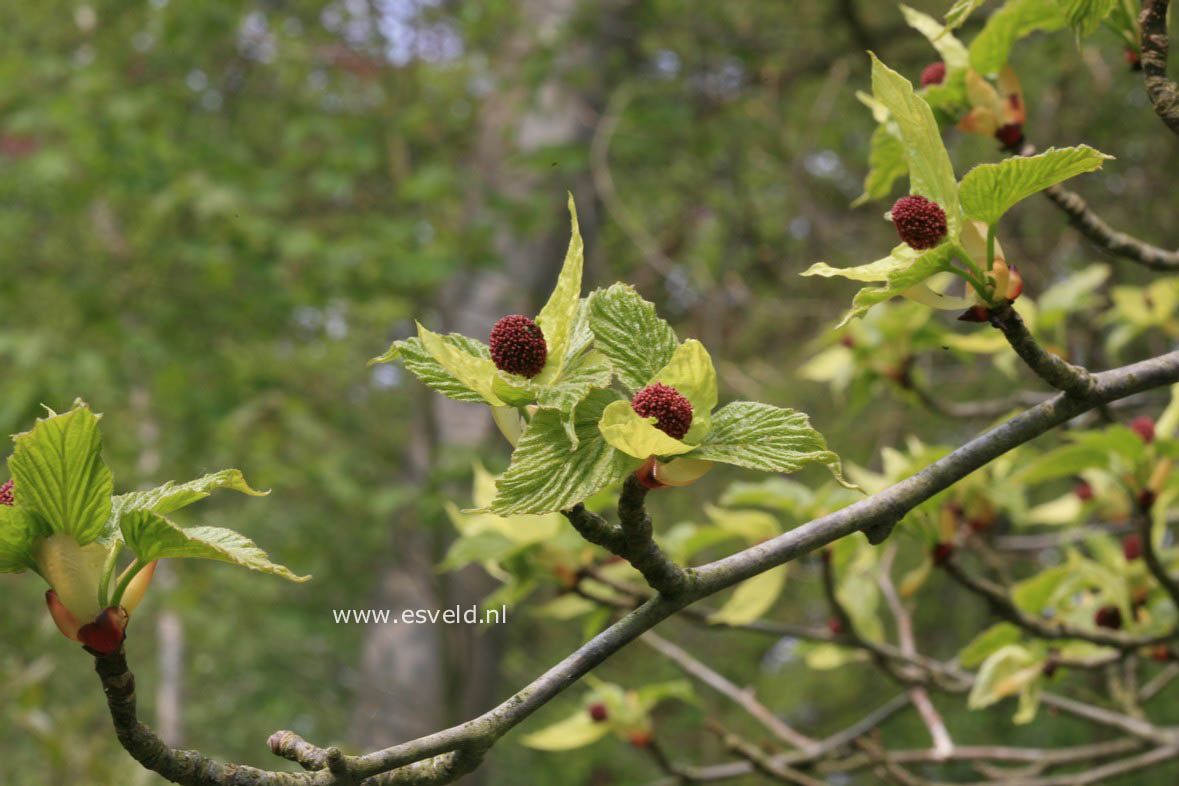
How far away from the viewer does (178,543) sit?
629 mm

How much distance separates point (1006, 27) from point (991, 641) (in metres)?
0.77

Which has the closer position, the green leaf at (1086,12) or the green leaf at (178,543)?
the green leaf at (178,543)

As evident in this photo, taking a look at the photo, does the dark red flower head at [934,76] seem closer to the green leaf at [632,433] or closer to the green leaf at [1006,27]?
the green leaf at [1006,27]

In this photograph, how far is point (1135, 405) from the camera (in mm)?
1825

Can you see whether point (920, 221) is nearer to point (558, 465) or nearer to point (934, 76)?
point (558, 465)

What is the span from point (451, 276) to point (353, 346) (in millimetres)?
1741

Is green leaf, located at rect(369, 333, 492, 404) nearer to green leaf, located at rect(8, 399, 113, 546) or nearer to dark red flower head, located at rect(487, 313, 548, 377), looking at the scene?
dark red flower head, located at rect(487, 313, 548, 377)

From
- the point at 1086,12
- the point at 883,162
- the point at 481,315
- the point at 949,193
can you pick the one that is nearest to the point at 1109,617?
the point at 883,162

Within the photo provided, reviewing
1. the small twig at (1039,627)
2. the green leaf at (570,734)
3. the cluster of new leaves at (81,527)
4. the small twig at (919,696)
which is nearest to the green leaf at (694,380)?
the cluster of new leaves at (81,527)

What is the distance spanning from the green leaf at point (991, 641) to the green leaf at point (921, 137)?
84cm

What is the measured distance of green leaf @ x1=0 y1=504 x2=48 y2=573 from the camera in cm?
61

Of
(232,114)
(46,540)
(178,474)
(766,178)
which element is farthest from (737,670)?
(46,540)

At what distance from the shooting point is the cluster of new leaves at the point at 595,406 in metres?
0.60

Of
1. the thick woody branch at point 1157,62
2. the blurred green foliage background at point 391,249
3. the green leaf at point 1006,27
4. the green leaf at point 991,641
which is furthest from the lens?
the blurred green foliage background at point 391,249
